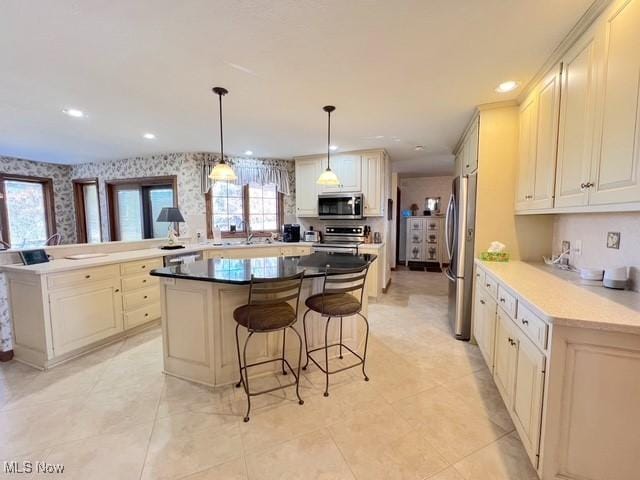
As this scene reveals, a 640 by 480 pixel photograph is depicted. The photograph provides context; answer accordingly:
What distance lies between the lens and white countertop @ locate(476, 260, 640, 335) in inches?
46.6

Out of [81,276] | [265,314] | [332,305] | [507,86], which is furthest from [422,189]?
[81,276]

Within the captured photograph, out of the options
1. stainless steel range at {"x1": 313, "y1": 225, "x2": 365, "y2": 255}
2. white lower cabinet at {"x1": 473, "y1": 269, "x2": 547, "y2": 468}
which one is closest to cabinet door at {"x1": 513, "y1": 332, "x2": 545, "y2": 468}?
white lower cabinet at {"x1": 473, "y1": 269, "x2": 547, "y2": 468}

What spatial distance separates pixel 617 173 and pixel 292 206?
15.4ft

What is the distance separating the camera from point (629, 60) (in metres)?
1.32

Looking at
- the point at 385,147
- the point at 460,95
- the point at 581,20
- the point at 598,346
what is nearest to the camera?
the point at 598,346

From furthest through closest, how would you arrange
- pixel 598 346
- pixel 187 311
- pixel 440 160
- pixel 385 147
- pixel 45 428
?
pixel 440 160 < pixel 385 147 < pixel 187 311 < pixel 45 428 < pixel 598 346

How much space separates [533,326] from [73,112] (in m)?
4.40

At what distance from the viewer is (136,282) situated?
322 centimetres

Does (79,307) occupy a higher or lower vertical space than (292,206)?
lower

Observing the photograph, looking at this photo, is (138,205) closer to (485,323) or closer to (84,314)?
(84,314)

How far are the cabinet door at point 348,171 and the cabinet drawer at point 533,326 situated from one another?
3.45 meters

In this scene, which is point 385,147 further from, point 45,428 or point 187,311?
point 45,428

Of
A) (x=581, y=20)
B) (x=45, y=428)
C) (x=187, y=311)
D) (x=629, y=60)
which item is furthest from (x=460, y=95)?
(x=45, y=428)

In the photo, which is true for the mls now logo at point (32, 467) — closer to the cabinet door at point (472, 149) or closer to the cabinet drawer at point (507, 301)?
the cabinet drawer at point (507, 301)
